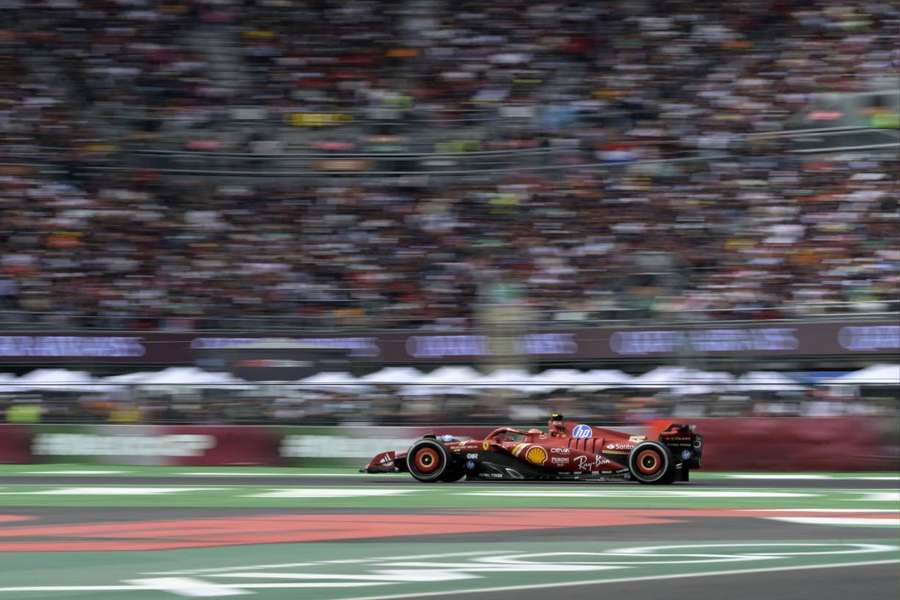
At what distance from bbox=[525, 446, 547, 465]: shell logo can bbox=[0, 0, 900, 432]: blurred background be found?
8.40 feet

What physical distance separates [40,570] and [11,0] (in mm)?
19431

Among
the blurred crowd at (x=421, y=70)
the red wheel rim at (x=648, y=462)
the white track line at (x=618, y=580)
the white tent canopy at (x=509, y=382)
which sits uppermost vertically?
the blurred crowd at (x=421, y=70)


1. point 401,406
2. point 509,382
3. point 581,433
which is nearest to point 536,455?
point 581,433

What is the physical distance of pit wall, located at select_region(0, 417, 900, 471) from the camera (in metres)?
17.0

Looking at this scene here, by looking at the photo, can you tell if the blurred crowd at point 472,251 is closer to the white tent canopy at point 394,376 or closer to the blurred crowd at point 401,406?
the white tent canopy at point 394,376

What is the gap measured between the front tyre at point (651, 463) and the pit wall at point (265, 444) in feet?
7.53

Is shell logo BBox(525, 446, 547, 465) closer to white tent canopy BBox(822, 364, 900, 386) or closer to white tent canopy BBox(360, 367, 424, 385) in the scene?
white tent canopy BBox(360, 367, 424, 385)

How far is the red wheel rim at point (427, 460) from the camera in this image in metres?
14.8

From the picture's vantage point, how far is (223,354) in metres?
21.1

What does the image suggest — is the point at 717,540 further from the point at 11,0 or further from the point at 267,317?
the point at 11,0

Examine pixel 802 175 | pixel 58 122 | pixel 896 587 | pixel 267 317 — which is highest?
pixel 58 122

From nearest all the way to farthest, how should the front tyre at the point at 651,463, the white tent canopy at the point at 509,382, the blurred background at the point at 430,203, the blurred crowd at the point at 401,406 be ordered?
1. the front tyre at the point at 651,463
2. the blurred crowd at the point at 401,406
3. the white tent canopy at the point at 509,382
4. the blurred background at the point at 430,203

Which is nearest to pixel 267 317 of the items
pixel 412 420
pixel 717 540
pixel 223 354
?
pixel 223 354

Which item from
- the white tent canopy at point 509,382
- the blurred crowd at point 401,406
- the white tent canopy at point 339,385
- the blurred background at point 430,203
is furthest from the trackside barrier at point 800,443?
the white tent canopy at point 339,385
